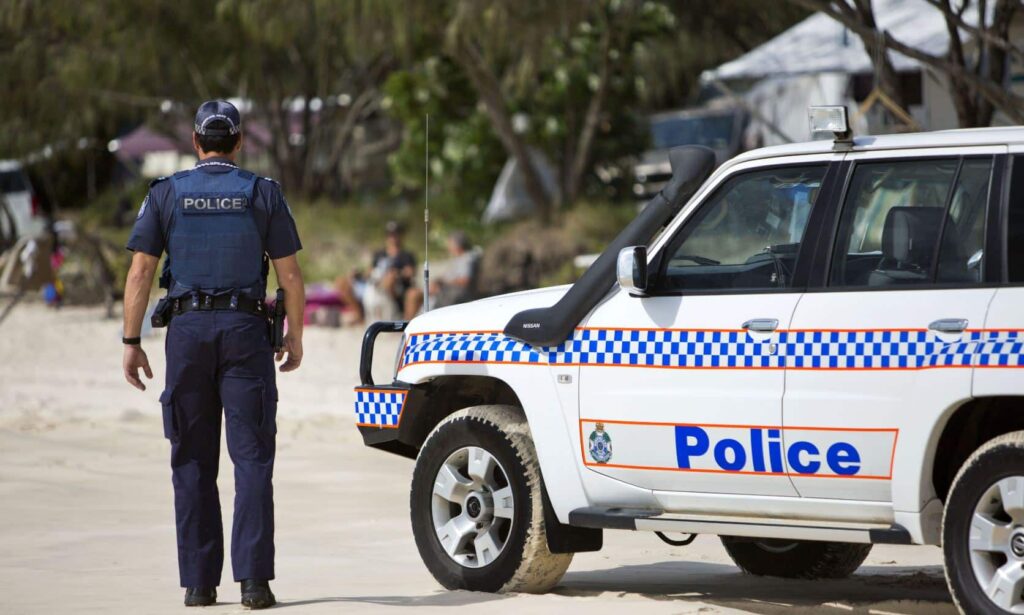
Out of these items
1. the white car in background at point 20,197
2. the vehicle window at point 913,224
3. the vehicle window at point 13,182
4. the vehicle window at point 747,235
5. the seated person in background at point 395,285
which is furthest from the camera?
the vehicle window at point 13,182

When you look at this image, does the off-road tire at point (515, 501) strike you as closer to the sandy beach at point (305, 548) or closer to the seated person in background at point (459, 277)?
the sandy beach at point (305, 548)

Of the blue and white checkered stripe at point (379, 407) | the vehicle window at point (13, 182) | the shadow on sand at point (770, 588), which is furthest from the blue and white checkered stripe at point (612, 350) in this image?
the vehicle window at point (13, 182)

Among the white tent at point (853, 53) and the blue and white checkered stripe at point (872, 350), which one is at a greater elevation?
the white tent at point (853, 53)

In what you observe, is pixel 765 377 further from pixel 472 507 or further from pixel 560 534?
pixel 472 507

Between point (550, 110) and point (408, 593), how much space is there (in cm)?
1924

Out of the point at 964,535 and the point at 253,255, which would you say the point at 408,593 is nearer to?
the point at 253,255

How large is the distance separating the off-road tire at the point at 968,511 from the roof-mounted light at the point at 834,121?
1.20 m

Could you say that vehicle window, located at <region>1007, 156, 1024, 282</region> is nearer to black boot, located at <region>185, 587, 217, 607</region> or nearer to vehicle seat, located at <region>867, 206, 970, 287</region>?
vehicle seat, located at <region>867, 206, 970, 287</region>

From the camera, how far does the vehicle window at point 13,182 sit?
34.5 m

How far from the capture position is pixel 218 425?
6.29 metres

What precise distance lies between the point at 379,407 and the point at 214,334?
1.08 metres

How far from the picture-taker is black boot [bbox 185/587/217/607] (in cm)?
633

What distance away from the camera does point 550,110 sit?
2548 cm

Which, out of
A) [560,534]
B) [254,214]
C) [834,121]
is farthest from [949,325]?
[254,214]
